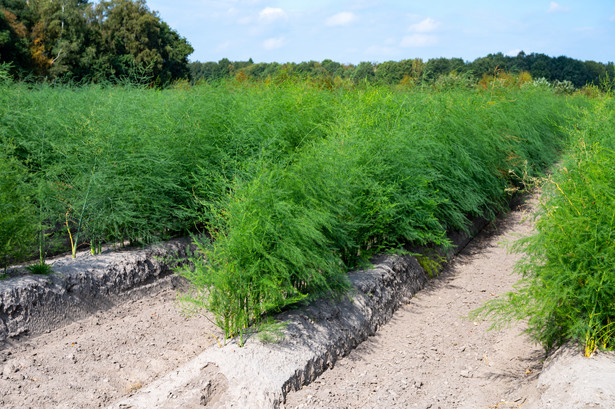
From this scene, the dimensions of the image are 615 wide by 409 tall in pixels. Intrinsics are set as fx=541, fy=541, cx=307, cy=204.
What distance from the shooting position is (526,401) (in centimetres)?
313

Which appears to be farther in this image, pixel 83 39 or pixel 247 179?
pixel 83 39

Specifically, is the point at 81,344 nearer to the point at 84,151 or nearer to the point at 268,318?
the point at 268,318

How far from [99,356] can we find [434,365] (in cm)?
236

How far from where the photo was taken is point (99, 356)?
12.5 feet

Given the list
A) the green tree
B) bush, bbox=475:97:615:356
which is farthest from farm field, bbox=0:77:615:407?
the green tree

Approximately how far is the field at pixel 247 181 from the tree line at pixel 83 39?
10021mm

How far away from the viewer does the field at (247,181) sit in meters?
3.64

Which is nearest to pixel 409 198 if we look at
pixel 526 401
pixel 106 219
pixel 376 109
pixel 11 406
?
pixel 376 109

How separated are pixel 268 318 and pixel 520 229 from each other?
4584 mm

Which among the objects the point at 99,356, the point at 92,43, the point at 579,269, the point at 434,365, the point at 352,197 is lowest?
the point at 434,365

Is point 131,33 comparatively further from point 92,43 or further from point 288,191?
point 288,191

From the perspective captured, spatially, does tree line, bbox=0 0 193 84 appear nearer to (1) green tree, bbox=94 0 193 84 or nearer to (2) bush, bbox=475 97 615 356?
(1) green tree, bbox=94 0 193 84

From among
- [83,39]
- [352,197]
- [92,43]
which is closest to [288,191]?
[352,197]

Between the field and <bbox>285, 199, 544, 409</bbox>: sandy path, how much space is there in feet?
1.85
